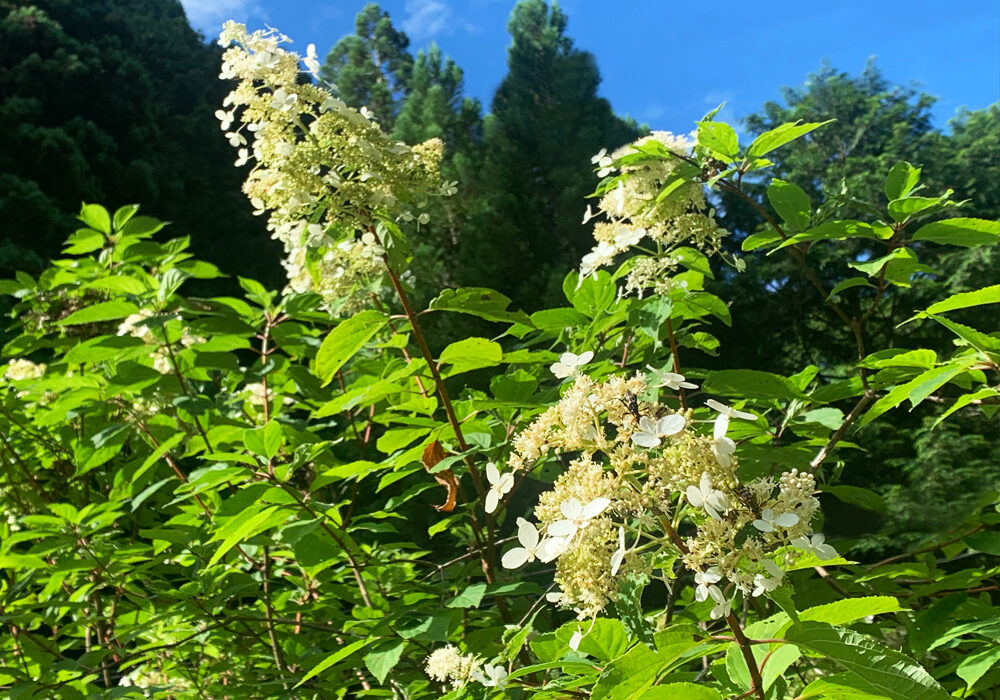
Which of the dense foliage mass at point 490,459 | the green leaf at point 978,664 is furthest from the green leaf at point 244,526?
the green leaf at point 978,664

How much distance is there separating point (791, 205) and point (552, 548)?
0.85 metres

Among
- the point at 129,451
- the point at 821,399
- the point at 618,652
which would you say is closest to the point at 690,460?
the point at 618,652

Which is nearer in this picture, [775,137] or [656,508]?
[656,508]

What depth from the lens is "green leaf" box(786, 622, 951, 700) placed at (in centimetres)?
67

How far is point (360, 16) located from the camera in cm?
2158

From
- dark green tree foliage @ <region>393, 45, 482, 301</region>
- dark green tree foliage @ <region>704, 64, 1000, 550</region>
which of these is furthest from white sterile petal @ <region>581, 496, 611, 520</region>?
dark green tree foliage @ <region>393, 45, 482, 301</region>

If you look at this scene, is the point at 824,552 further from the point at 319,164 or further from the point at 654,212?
the point at 319,164

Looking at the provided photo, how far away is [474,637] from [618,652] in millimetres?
574

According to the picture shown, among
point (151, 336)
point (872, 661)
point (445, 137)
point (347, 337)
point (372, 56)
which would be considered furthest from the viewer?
point (372, 56)

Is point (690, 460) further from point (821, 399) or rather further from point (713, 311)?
point (713, 311)

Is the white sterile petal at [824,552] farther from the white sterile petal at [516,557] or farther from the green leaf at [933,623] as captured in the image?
the green leaf at [933,623]

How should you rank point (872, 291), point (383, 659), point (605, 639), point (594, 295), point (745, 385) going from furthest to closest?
1. point (872, 291)
2. point (594, 295)
3. point (745, 385)
4. point (383, 659)
5. point (605, 639)

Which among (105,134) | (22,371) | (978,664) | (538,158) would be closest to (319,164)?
(978,664)

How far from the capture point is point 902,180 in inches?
51.9
